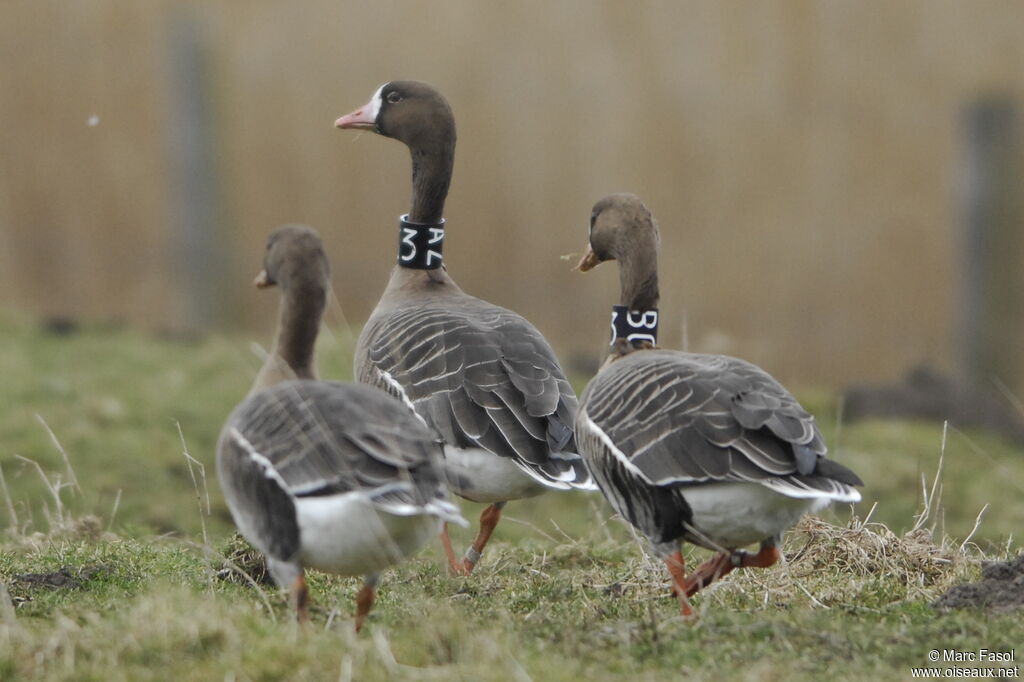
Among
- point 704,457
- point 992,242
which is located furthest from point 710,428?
point 992,242

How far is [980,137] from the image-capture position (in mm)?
13555

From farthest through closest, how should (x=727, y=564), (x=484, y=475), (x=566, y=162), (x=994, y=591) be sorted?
(x=566, y=162) < (x=484, y=475) < (x=727, y=564) < (x=994, y=591)

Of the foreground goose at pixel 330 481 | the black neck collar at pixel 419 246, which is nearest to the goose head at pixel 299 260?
the foreground goose at pixel 330 481

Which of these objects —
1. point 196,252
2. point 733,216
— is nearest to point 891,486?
point 733,216

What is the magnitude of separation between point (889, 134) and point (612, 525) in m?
5.74

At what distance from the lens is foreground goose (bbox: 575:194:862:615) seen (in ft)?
18.5

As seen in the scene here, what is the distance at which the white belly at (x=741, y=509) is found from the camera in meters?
5.76

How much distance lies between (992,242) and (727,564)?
837 cm

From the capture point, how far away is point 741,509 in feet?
19.0

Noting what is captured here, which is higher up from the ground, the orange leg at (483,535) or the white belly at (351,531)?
the white belly at (351,531)

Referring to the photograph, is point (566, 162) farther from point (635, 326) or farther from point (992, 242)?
point (635, 326)

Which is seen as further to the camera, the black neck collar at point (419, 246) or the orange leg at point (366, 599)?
the black neck collar at point (419, 246)

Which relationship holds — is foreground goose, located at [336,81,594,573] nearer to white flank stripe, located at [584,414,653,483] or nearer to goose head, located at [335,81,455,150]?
white flank stripe, located at [584,414,653,483]

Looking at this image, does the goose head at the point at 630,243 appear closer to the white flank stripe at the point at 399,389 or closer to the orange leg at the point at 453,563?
the white flank stripe at the point at 399,389
